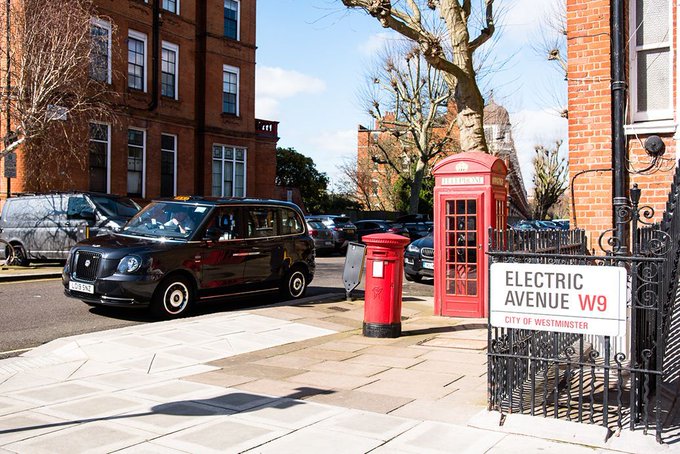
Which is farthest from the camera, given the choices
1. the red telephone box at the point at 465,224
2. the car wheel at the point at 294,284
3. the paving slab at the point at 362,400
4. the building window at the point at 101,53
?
the building window at the point at 101,53

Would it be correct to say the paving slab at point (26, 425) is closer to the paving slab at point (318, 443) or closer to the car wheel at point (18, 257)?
the paving slab at point (318, 443)

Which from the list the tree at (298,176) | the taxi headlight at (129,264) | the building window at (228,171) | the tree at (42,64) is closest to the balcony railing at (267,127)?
the building window at (228,171)

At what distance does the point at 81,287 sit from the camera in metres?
9.86

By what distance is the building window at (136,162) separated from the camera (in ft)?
86.5

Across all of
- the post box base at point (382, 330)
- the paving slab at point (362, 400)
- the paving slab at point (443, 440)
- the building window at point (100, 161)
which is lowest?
the paving slab at point (443, 440)

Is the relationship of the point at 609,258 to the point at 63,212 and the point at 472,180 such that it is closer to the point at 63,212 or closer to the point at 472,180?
the point at 472,180

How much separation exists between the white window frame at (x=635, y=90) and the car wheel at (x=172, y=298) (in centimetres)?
696

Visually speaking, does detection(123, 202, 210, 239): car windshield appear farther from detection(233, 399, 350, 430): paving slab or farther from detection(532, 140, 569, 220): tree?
detection(532, 140, 569, 220): tree

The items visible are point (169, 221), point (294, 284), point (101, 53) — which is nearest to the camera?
point (169, 221)

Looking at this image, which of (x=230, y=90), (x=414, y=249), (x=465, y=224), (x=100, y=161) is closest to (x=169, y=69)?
(x=230, y=90)

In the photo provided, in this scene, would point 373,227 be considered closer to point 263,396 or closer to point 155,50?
point 155,50

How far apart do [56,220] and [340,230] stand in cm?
1316

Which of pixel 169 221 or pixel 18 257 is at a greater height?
pixel 169 221

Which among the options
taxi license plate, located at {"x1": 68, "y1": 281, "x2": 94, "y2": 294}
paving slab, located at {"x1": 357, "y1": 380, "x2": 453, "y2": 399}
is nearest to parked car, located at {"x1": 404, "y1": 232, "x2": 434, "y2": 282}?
taxi license plate, located at {"x1": 68, "y1": 281, "x2": 94, "y2": 294}
